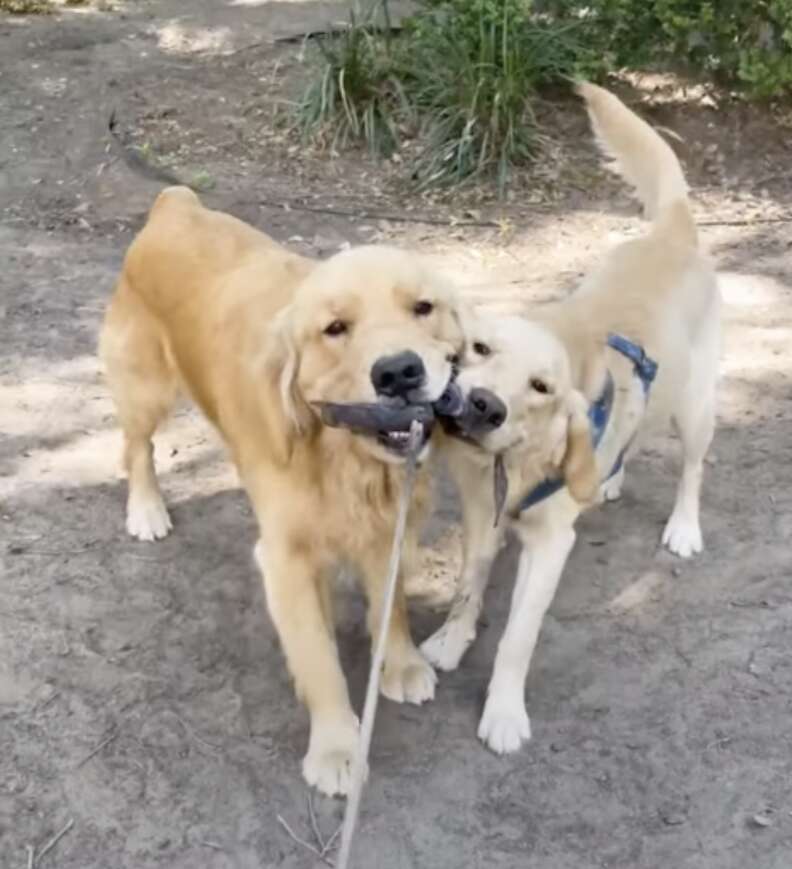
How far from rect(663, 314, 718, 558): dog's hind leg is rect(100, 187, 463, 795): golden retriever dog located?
1066mm

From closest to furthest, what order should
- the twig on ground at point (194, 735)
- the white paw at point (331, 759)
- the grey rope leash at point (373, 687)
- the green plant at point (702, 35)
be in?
1. the grey rope leash at point (373, 687)
2. the white paw at point (331, 759)
3. the twig on ground at point (194, 735)
4. the green plant at point (702, 35)

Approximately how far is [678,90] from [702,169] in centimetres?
71

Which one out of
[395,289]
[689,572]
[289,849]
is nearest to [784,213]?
[689,572]

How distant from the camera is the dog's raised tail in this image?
4121mm

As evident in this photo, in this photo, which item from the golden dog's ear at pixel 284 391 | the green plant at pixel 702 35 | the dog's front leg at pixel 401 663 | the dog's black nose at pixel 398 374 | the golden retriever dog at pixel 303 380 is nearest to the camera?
the dog's black nose at pixel 398 374

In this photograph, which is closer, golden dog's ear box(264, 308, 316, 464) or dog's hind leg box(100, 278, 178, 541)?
golden dog's ear box(264, 308, 316, 464)

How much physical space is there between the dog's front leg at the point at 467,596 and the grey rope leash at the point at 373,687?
0.40 m

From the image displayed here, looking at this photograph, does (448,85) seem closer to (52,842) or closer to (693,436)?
(693,436)

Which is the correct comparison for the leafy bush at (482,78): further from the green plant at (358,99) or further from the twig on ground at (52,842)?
the twig on ground at (52,842)

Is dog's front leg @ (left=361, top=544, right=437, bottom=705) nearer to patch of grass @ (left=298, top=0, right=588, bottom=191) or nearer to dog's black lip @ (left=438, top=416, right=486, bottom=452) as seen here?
dog's black lip @ (left=438, top=416, right=486, bottom=452)

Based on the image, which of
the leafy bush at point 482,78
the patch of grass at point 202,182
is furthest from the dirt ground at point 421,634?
the patch of grass at point 202,182

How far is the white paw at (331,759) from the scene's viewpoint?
10.3ft

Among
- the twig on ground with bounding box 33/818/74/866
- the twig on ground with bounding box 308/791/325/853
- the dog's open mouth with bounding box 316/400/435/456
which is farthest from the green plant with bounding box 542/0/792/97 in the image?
the twig on ground with bounding box 33/818/74/866

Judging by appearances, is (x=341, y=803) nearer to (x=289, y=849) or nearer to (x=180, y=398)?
(x=289, y=849)
